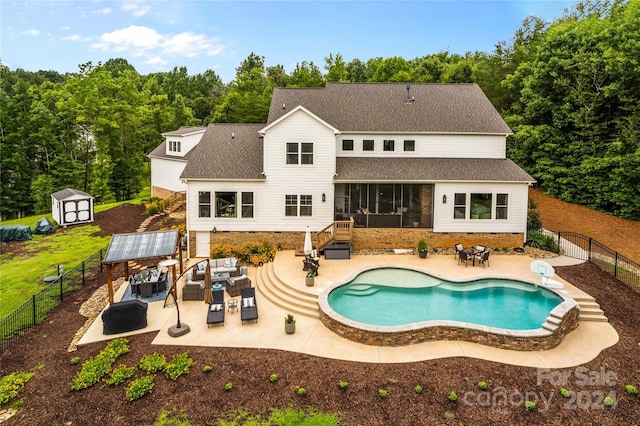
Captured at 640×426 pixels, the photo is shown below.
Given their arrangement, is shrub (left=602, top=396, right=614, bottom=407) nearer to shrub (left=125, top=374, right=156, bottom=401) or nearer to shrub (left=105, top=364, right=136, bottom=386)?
shrub (left=125, top=374, right=156, bottom=401)

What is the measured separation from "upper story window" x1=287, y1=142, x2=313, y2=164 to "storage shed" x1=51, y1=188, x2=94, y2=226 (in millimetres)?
18225

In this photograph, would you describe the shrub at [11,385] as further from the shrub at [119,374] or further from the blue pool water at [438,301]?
the blue pool water at [438,301]

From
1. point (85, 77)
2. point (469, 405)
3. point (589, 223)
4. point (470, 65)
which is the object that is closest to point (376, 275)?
point (469, 405)

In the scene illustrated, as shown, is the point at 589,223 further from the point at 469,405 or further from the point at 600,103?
the point at 469,405

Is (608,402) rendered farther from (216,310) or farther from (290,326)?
(216,310)

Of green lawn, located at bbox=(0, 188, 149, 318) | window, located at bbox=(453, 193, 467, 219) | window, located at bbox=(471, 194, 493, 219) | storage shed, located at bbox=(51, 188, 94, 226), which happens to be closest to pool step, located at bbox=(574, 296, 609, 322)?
window, located at bbox=(471, 194, 493, 219)

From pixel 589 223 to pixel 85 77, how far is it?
51.4 m

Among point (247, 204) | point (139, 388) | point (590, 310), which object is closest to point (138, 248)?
point (139, 388)

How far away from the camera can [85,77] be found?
1655 inches

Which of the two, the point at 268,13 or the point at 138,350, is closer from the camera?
the point at 138,350

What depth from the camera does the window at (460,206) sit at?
21297 millimetres

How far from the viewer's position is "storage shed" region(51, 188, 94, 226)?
1115 inches

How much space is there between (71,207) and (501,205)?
30.9 m

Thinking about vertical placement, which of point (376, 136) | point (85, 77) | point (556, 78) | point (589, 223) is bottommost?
point (589, 223)
